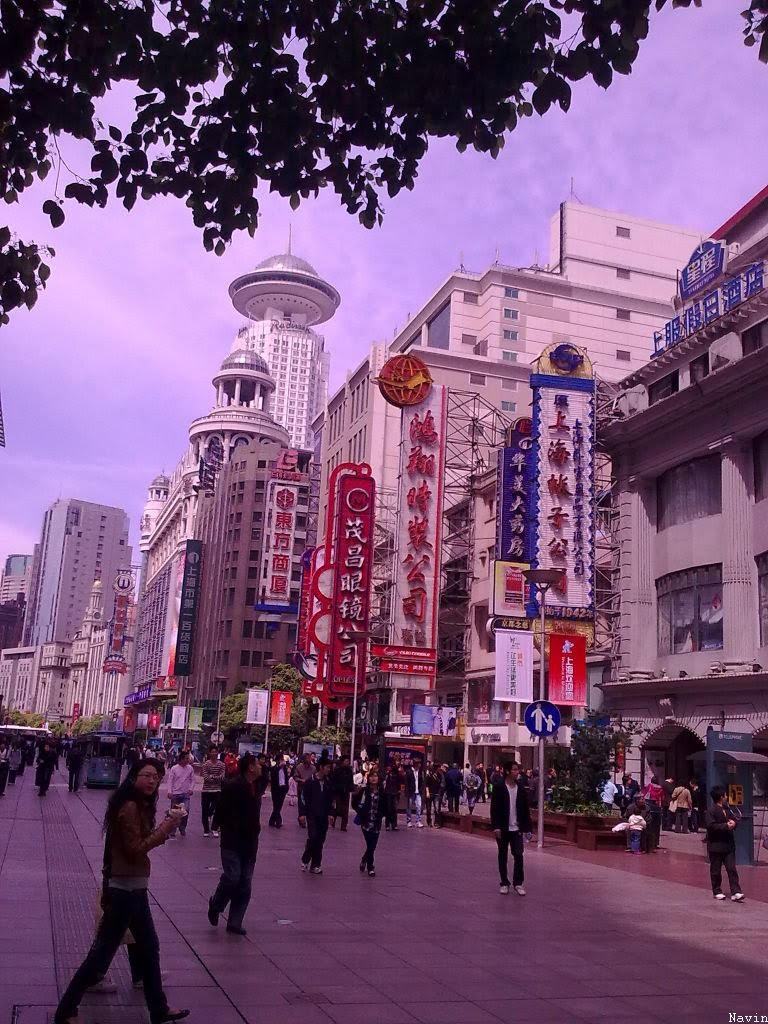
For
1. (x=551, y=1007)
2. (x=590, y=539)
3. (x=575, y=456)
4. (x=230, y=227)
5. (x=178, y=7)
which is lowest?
(x=551, y=1007)

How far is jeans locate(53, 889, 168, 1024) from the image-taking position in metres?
7.10

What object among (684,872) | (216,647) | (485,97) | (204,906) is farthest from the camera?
(216,647)

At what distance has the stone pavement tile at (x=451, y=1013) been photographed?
7777mm

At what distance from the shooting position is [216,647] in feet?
374

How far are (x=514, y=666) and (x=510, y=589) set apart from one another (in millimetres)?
9057

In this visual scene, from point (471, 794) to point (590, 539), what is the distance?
1066 cm

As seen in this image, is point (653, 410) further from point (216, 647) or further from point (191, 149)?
point (216, 647)

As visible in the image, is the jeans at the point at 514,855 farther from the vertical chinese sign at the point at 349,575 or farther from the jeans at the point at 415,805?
the vertical chinese sign at the point at 349,575

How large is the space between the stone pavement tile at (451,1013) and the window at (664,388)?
31.3 metres

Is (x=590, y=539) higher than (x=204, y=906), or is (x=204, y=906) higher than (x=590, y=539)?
(x=590, y=539)

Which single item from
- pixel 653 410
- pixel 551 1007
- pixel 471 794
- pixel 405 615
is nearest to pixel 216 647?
pixel 405 615

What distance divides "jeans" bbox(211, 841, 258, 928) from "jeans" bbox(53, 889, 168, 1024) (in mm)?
3480

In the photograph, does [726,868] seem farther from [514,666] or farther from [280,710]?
[280,710]

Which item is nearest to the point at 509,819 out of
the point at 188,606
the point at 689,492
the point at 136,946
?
the point at 136,946
